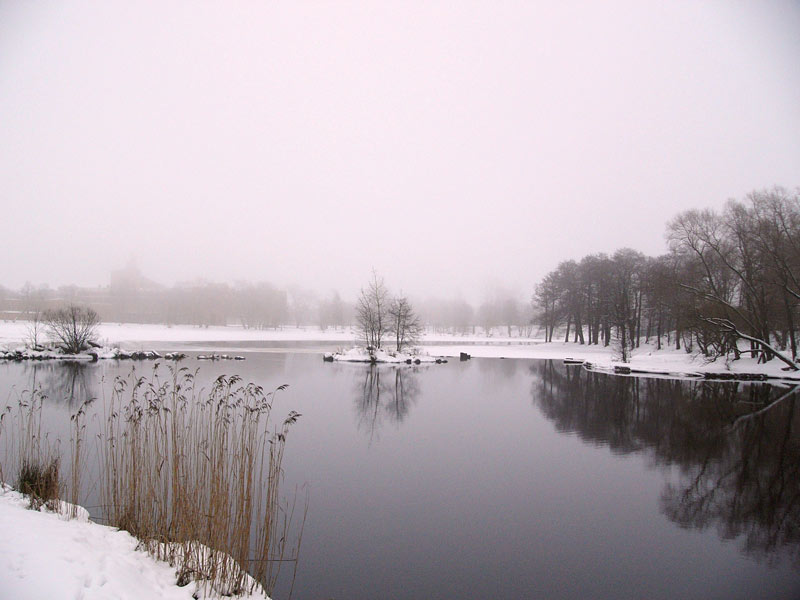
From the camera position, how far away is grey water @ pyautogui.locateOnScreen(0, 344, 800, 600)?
5367 millimetres

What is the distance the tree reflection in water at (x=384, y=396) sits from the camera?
45.6 feet

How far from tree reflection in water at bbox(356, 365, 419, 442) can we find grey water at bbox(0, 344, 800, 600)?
177mm

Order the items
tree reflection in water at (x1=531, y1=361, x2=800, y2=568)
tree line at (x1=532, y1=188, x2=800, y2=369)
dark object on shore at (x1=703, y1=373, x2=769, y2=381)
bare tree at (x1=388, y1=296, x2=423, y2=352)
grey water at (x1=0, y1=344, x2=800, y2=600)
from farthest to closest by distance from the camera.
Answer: bare tree at (x1=388, y1=296, x2=423, y2=352) → tree line at (x1=532, y1=188, x2=800, y2=369) → dark object on shore at (x1=703, y1=373, x2=769, y2=381) → tree reflection in water at (x1=531, y1=361, x2=800, y2=568) → grey water at (x1=0, y1=344, x2=800, y2=600)

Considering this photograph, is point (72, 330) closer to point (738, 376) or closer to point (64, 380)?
point (64, 380)

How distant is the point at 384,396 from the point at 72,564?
47.7ft

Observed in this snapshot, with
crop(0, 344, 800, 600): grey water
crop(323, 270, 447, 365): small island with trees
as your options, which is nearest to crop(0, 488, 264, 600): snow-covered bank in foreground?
crop(0, 344, 800, 600): grey water

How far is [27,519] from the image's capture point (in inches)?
193

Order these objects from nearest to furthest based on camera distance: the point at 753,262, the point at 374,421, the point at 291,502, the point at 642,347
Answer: the point at 291,502 < the point at 374,421 < the point at 753,262 < the point at 642,347

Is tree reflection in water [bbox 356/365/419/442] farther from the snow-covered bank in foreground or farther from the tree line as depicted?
the tree line

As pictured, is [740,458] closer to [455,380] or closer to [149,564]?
[149,564]

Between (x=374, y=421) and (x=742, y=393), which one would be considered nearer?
(x=374, y=421)

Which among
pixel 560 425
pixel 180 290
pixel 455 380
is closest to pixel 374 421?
pixel 560 425

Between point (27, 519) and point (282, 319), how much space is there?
312ft

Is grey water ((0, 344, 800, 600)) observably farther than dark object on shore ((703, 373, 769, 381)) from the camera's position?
No
